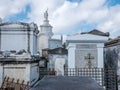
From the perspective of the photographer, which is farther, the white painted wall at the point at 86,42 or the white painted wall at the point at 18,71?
the white painted wall at the point at 86,42

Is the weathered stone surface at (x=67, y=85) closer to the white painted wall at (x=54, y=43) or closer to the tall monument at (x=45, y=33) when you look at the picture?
the tall monument at (x=45, y=33)

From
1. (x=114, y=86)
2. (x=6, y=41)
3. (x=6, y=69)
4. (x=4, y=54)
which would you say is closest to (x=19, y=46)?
(x=6, y=41)

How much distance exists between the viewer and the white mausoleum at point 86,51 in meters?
10.4

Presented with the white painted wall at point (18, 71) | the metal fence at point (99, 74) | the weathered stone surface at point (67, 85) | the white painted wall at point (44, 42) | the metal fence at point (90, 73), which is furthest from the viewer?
the white painted wall at point (44, 42)

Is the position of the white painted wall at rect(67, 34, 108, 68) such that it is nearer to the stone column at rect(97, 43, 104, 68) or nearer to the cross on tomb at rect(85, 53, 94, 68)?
the stone column at rect(97, 43, 104, 68)

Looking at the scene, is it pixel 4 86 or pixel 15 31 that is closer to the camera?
pixel 4 86

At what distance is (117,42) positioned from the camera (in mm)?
10648

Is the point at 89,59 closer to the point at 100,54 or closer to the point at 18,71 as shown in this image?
the point at 100,54

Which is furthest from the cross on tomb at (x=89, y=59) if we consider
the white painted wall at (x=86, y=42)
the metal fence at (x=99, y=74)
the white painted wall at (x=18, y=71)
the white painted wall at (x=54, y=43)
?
the white painted wall at (x=54, y=43)

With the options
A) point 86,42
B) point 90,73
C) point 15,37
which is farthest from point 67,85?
point 15,37

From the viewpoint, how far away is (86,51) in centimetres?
1042

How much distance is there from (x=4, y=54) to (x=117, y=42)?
17.0 ft

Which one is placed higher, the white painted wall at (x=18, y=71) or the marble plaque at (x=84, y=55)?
the marble plaque at (x=84, y=55)

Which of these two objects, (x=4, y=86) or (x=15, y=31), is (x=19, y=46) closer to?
(x=15, y=31)
